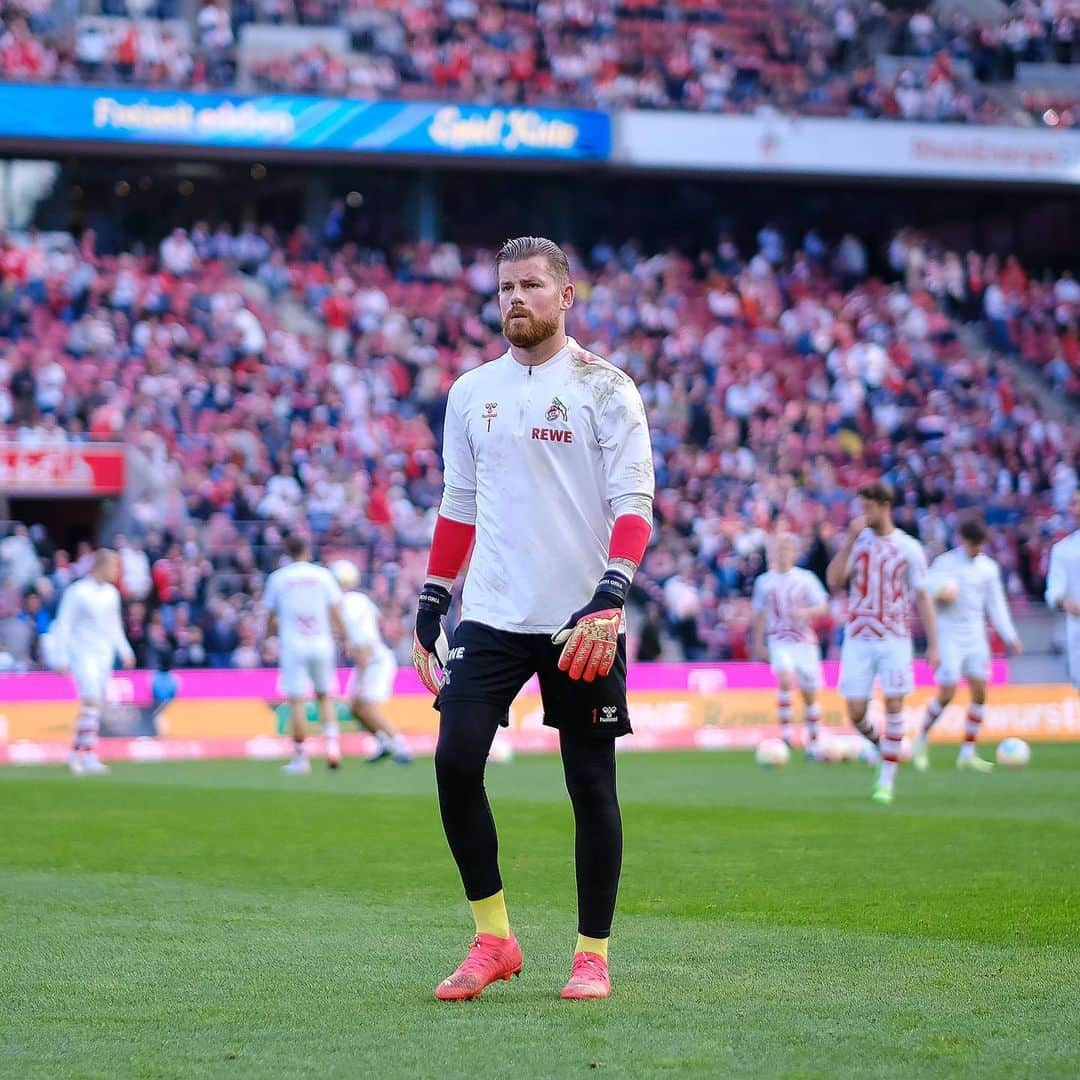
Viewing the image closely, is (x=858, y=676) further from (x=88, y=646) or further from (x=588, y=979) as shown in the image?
(x=588, y=979)

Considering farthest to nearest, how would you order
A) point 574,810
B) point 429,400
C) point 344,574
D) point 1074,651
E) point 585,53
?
point 585,53 < point 429,400 < point 344,574 < point 1074,651 < point 574,810

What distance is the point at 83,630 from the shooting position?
21328 mm

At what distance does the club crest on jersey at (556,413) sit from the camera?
270 inches

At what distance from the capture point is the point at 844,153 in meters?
38.8

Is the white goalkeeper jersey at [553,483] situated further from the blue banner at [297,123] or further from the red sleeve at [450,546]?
the blue banner at [297,123]

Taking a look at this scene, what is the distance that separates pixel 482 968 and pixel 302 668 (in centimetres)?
1434

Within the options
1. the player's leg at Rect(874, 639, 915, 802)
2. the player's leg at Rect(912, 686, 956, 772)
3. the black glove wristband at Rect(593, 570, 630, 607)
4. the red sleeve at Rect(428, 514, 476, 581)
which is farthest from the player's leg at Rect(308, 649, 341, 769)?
the black glove wristband at Rect(593, 570, 630, 607)

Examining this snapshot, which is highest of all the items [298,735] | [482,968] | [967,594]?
[967,594]

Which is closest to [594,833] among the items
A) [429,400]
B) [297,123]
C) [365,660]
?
[365,660]

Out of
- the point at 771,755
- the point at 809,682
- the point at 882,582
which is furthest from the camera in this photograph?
the point at 809,682

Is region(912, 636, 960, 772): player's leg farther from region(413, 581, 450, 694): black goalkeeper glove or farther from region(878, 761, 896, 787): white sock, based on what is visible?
region(413, 581, 450, 694): black goalkeeper glove

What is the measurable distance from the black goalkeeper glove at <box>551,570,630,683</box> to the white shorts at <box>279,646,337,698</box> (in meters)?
14.4

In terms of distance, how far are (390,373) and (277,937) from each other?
24683mm

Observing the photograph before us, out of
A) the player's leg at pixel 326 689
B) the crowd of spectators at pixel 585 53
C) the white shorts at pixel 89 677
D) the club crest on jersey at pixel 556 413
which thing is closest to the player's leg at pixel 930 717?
the player's leg at pixel 326 689
